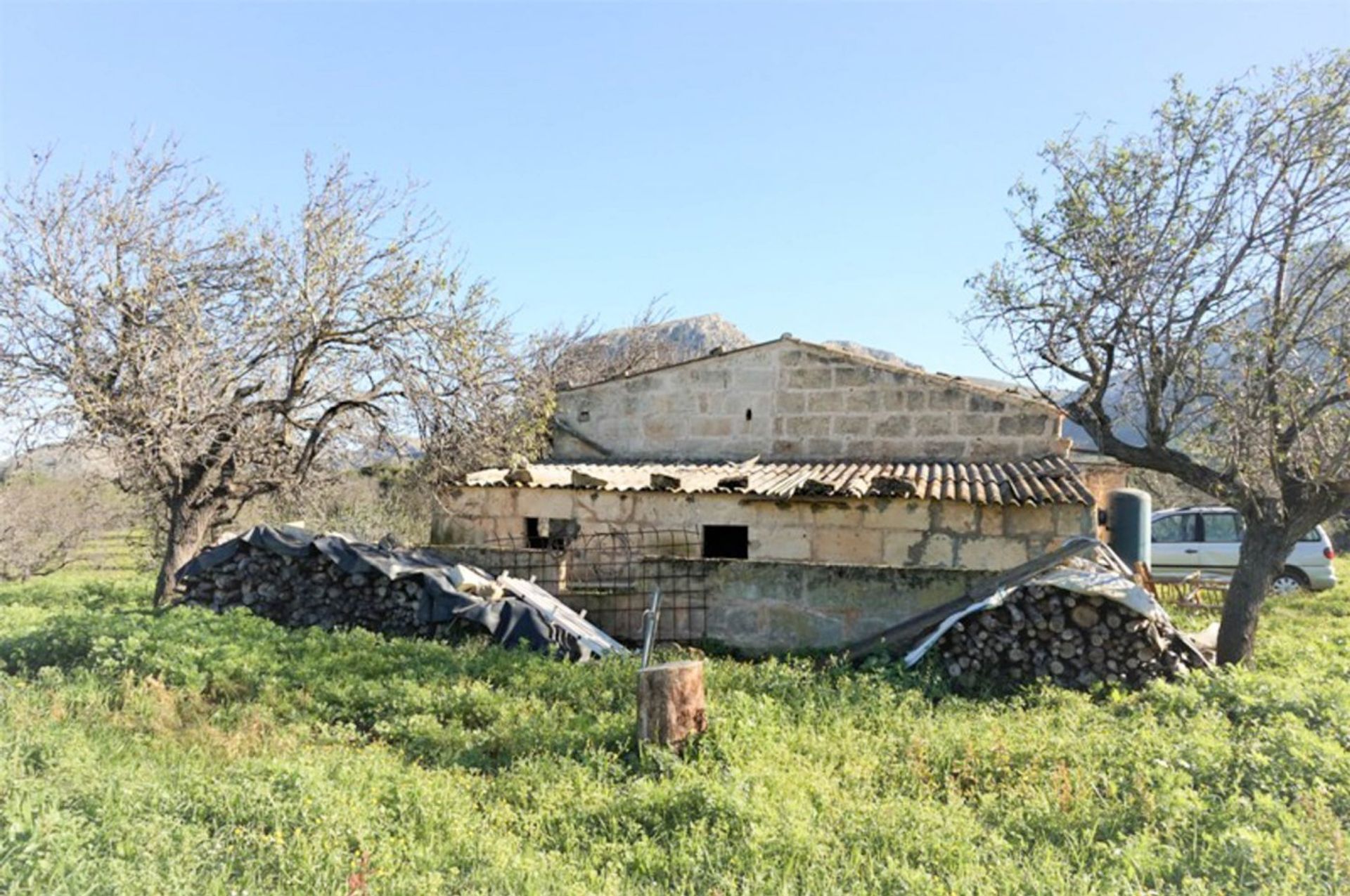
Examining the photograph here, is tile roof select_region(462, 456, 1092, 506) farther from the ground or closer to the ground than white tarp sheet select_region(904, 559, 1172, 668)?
farther from the ground

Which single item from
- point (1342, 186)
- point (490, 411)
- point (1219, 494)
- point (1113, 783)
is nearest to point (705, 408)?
point (490, 411)

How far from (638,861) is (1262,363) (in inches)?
304

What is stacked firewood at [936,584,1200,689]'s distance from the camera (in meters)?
6.88

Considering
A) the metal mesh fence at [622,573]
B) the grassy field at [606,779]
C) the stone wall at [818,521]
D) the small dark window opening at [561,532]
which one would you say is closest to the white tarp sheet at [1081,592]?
the grassy field at [606,779]

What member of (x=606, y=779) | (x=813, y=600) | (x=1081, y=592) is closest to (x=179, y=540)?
(x=813, y=600)

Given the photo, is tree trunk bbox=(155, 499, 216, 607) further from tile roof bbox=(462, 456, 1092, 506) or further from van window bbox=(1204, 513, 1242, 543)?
van window bbox=(1204, 513, 1242, 543)

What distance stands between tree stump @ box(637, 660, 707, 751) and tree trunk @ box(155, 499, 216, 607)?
8.81 metres

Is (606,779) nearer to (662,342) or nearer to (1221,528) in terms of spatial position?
(1221,528)

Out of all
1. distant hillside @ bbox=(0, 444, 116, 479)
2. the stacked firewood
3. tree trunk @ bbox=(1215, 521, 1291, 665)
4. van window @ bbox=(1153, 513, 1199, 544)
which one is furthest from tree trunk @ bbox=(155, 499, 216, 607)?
van window @ bbox=(1153, 513, 1199, 544)

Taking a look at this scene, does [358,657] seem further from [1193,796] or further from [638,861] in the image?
[1193,796]

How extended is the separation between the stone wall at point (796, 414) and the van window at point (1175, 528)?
5.27 m

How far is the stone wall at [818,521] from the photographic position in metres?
9.90

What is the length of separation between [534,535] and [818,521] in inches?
176

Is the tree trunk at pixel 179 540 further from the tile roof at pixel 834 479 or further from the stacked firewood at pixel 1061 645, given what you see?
the stacked firewood at pixel 1061 645
